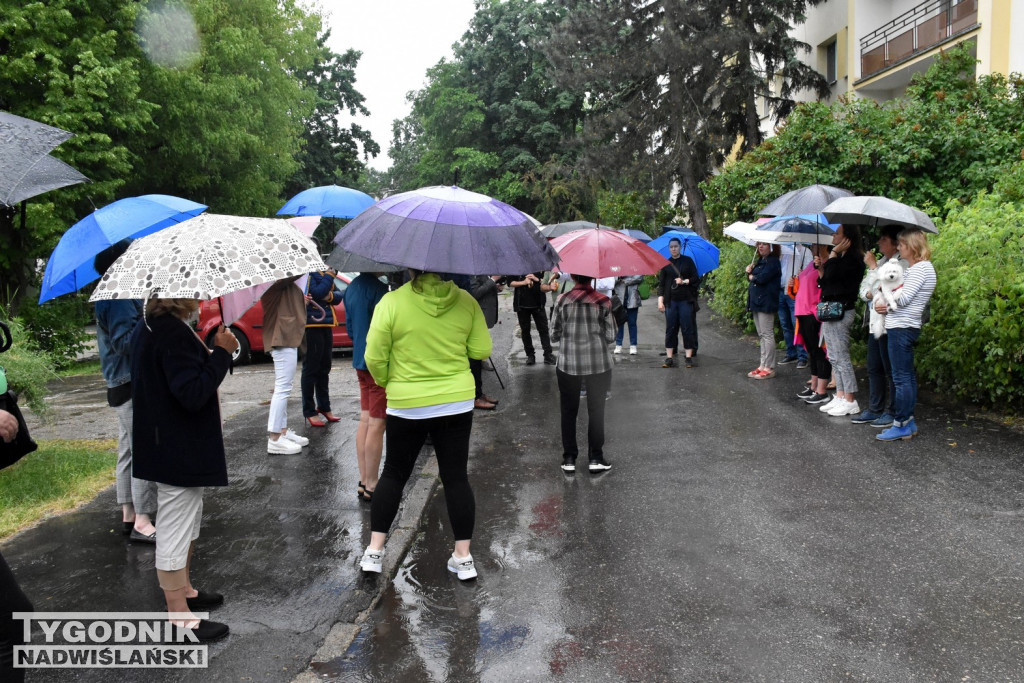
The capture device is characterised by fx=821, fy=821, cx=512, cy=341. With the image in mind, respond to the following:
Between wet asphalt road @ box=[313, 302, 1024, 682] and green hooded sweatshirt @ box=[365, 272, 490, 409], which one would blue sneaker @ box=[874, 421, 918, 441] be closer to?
wet asphalt road @ box=[313, 302, 1024, 682]

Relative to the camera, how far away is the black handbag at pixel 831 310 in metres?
7.89

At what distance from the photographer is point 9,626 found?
9.73ft

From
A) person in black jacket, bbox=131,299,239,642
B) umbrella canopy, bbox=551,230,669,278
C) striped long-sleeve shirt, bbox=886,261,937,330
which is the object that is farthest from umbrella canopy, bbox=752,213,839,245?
person in black jacket, bbox=131,299,239,642

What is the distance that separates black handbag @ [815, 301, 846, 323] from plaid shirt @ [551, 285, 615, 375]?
2.65m

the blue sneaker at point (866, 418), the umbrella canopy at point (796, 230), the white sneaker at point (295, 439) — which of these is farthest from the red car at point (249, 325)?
the blue sneaker at point (866, 418)

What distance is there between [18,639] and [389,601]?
1824 millimetres

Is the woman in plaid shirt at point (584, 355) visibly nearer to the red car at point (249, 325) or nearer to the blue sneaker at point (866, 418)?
the blue sneaker at point (866, 418)

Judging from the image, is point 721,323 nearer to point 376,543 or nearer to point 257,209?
point 376,543

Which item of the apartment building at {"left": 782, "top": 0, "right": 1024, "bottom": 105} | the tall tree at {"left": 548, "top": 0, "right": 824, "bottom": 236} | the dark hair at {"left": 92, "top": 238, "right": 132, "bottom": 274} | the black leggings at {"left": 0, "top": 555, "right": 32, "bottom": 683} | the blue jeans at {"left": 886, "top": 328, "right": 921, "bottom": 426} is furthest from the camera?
the tall tree at {"left": 548, "top": 0, "right": 824, "bottom": 236}

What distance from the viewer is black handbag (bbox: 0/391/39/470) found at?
126 inches

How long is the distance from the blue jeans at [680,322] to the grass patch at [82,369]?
10.3m

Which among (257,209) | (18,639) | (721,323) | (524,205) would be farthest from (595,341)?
(524,205)

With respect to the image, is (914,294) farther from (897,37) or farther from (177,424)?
(897,37)

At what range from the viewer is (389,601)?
4.39 metres
